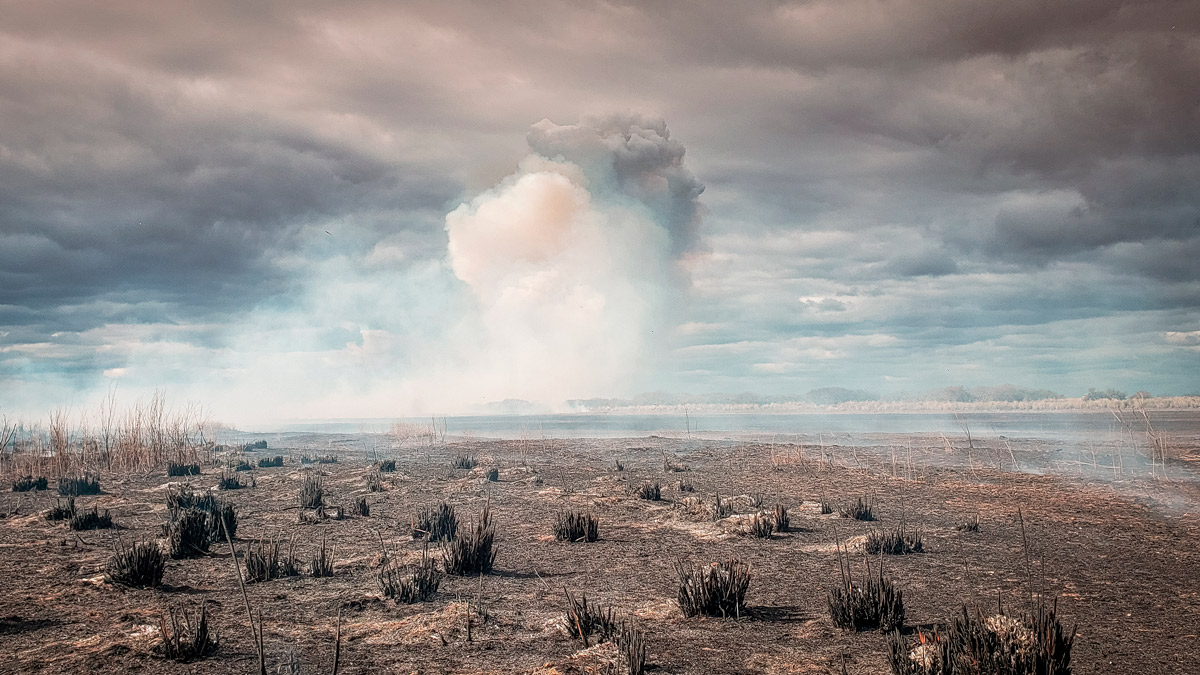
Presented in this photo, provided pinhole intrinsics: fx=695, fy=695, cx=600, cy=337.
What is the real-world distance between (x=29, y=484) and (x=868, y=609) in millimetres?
22414

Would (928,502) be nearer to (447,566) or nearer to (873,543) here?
(873,543)

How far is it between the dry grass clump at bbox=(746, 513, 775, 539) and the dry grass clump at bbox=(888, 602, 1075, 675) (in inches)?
264

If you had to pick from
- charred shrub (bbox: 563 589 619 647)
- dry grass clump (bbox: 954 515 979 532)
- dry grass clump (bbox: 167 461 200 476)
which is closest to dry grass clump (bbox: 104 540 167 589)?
charred shrub (bbox: 563 589 619 647)

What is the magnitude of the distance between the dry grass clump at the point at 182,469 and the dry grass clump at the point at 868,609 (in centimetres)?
2160

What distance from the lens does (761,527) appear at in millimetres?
12383

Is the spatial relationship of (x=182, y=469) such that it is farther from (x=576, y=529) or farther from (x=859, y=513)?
(x=859, y=513)

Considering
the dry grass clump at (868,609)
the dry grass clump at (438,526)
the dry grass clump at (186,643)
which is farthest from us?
the dry grass clump at (438,526)

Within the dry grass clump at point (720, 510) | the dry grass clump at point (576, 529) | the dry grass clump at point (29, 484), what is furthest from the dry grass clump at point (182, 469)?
the dry grass clump at point (720, 510)

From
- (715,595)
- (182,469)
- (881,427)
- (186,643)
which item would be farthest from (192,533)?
(881,427)

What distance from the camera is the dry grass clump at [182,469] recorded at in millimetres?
22516

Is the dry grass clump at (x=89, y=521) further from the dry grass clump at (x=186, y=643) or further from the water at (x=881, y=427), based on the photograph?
the water at (x=881, y=427)

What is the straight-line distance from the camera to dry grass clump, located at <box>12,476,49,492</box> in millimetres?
19156

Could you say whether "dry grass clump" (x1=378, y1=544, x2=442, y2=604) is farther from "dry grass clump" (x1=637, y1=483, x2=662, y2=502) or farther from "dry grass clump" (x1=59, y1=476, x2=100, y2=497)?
"dry grass clump" (x1=59, y1=476, x2=100, y2=497)

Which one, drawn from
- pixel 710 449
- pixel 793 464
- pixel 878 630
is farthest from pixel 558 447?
pixel 878 630
